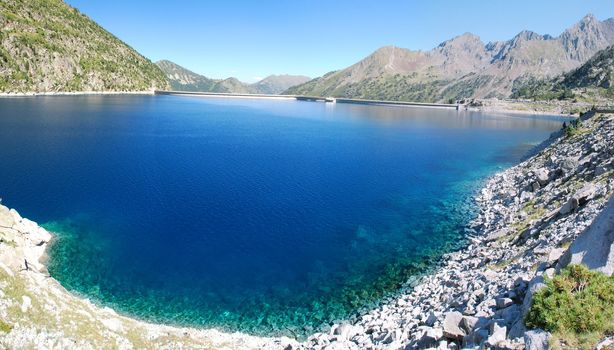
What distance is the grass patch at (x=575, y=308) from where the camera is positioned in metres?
14.5

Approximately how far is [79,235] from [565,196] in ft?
177

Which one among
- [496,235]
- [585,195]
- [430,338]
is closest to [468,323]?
[430,338]

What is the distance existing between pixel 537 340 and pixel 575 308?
1907 millimetres

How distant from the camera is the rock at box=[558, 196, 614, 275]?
18.3 meters

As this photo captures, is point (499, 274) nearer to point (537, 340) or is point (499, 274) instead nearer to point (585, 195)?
point (585, 195)

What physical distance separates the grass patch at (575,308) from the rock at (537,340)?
0.26 meters

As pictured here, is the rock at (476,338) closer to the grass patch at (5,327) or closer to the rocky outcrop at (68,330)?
the rocky outcrop at (68,330)

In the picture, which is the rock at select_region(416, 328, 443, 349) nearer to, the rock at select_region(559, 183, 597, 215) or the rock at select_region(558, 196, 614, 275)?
the rock at select_region(558, 196, 614, 275)

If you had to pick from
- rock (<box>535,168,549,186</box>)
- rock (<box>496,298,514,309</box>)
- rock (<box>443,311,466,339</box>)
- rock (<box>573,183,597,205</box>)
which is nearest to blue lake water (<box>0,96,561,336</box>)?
rock (<box>535,168,549,186</box>)

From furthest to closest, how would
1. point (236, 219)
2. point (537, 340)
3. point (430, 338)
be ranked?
point (236, 219)
point (430, 338)
point (537, 340)

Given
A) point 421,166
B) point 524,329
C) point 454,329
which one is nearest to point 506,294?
point 454,329

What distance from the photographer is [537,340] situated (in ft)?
48.9

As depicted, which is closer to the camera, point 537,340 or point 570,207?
point 537,340

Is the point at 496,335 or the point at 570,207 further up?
the point at 570,207
